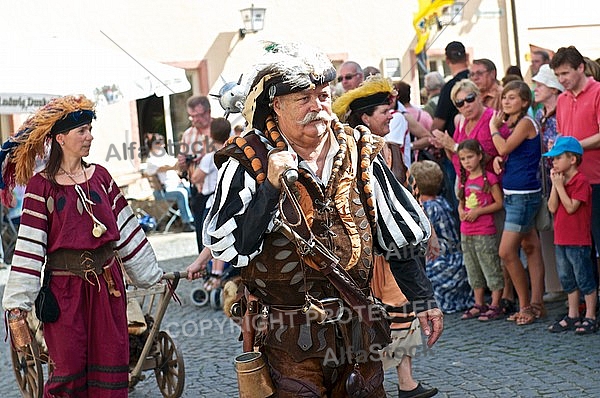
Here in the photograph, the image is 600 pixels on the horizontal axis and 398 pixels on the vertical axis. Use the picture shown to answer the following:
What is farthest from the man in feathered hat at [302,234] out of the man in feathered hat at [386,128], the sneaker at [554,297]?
the sneaker at [554,297]

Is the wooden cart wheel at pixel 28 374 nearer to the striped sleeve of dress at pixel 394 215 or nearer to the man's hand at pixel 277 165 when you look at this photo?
the striped sleeve of dress at pixel 394 215

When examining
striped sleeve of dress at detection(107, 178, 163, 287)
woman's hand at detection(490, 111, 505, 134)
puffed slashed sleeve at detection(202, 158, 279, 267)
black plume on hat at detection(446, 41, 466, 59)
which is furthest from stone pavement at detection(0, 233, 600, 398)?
puffed slashed sleeve at detection(202, 158, 279, 267)

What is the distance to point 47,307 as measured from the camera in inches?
207

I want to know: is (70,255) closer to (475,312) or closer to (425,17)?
(475,312)

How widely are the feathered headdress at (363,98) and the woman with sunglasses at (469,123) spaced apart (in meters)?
2.33

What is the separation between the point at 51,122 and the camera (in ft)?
17.9

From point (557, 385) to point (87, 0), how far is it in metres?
13.6

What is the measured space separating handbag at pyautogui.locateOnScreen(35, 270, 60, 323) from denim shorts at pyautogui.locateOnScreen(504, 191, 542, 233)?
3.83 metres

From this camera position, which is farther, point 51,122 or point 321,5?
point 321,5

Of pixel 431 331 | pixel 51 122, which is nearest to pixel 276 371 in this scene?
pixel 431 331

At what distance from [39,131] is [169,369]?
6.33ft

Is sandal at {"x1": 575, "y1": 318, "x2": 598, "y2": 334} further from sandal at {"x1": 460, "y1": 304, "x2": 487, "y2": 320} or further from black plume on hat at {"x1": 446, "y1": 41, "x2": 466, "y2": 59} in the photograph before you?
black plume on hat at {"x1": 446, "y1": 41, "x2": 466, "y2": 59}

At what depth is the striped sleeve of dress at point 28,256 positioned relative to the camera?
520cm

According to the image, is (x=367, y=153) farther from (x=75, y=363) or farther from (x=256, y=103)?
(x=75, y=363)
